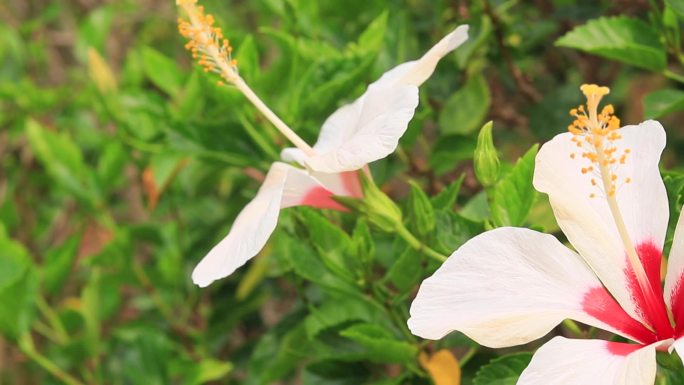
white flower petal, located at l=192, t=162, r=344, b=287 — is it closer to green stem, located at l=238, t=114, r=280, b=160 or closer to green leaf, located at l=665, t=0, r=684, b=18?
green stem, located at l=238, t=114, r=280, b=160

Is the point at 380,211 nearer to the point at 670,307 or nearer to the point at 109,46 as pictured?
the point at 670,307

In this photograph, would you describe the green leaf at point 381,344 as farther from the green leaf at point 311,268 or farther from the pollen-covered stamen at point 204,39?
the pollen-covered stamen at point 204,39

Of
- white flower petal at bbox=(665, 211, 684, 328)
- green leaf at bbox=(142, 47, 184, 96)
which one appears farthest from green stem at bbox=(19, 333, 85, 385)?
white flower petal at bbox=(665, 211, 684, 328)

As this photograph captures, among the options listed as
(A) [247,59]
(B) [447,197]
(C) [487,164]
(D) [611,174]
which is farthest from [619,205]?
(A) [247,59]

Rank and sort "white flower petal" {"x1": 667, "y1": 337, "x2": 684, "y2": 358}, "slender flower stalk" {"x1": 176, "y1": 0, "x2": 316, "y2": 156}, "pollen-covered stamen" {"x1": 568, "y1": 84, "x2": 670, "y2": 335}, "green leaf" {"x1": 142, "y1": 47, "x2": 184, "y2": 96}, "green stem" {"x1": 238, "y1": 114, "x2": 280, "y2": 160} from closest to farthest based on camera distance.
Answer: "white flower petal" {"x1": 667, "y1": 337, "x2": 684, "y2": 358} → "pollen-covered stamen" {"x1": 568, "y1": 84, "x2": 670, "y2": 335} → "slender flower stalk" {"x1": 176, "y1": 0, "x2": 316, "y2": 156} → "green stem" {"x1": 238, "y1": 114, "x2": 280, "y2": 160} → "green leaf" {"x1": 142, "y1": 47, "x2": 184, "y2": 96}

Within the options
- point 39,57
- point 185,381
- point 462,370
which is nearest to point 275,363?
point 185,381

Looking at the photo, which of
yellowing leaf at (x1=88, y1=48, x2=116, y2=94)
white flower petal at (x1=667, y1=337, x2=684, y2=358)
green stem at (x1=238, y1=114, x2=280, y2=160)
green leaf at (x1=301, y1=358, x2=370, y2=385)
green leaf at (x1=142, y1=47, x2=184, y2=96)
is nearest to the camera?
white flower petal at (x1=667, y1=337, x2=684, y2=358)
